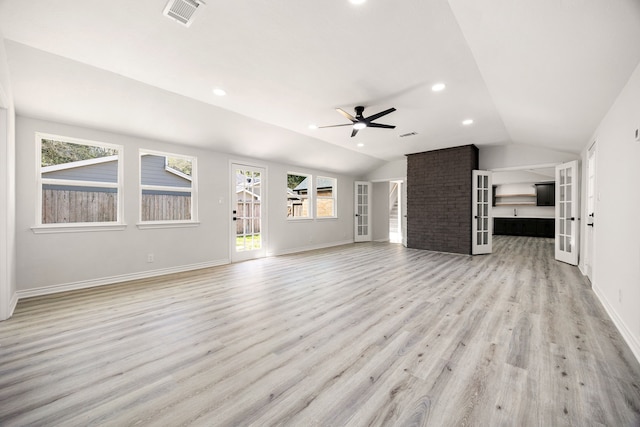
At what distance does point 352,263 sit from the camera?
216 inches

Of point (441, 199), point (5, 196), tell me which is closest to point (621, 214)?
point (441, 199)

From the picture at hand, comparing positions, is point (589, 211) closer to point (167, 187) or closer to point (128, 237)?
point (167, 187)

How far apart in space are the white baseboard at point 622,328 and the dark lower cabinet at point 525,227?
8.06 metres

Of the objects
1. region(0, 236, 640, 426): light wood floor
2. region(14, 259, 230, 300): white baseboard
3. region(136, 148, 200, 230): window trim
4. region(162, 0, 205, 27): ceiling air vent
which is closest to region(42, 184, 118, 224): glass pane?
region(136, 148, 200, 230): window trim

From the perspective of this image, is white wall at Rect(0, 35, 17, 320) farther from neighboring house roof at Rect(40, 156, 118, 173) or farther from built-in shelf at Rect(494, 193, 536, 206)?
built-in shelf at Rect(494, 193, 536, 206)

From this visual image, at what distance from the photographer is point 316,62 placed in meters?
2.77

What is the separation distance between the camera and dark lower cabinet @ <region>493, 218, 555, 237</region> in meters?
9.71

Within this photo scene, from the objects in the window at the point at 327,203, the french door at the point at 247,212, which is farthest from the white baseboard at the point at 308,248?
the window at the point at 327,203

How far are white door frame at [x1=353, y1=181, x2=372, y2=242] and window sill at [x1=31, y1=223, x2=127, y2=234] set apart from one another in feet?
20.9

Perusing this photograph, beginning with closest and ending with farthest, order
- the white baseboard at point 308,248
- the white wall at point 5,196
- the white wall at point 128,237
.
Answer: the white wall at point 5,196 < the white wall at point 128,237 < the white baseboard at point 308,248

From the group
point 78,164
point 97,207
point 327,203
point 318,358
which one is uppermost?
point 78,164

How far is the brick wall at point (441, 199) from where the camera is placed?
21.2ft

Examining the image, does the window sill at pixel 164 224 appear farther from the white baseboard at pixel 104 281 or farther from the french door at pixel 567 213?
the french door at pixel 567 213

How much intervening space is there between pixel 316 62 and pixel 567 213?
6.13 meters
